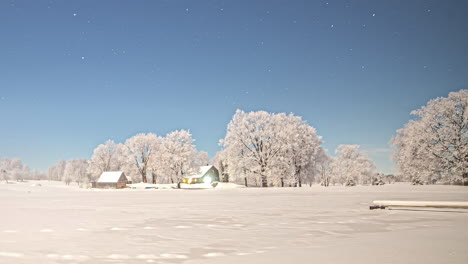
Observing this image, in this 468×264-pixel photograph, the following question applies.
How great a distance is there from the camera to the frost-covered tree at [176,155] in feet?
222

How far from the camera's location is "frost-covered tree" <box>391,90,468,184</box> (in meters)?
36.9

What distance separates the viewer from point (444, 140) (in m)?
37.8

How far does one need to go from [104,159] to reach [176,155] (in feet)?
131

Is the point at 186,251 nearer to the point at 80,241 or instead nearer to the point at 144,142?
the point at 80,241

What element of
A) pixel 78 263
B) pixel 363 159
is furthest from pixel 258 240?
pixel 363 159

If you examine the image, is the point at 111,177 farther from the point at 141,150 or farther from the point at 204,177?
the point at 204,177

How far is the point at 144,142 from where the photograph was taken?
82812 mm

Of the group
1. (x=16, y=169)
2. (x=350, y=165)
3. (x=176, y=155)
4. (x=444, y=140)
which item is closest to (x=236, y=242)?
(x=444, y=140)

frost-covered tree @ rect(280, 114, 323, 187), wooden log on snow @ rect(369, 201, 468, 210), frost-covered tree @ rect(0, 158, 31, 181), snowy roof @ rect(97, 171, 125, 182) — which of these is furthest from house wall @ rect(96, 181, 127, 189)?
frost-covered tree @ rect(0, 158, 31, 181)

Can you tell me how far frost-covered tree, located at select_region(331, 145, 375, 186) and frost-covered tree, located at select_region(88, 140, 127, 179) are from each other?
64982mm

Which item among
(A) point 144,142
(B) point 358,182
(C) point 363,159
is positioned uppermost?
(A) point 144,142

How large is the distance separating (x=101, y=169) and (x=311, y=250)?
324 feet

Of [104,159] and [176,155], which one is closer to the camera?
[176,155]

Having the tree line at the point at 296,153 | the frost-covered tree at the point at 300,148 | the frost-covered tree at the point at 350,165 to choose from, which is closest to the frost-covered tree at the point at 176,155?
the tree line at the point at 296,153
